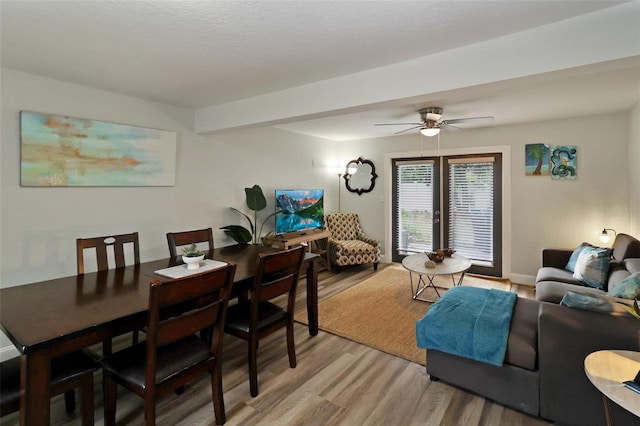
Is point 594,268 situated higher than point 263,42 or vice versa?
point 263,42

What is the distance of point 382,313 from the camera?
3.65m

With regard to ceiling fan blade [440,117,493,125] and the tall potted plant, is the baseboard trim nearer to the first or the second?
ceiling fan blade [440,117,493,125]

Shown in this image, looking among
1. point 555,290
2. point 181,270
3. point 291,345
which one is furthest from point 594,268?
point 181,270

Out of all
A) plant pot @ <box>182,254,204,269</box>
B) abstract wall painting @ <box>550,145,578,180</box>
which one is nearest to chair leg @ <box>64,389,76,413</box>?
plant pot @ <box>182,254,204,269</box>

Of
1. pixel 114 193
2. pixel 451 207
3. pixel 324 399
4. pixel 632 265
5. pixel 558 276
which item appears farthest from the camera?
pixel 451 207

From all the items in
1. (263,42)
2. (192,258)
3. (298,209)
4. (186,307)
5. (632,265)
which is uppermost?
(263,42)

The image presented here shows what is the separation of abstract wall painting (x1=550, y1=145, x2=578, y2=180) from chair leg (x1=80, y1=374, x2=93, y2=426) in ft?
18.2

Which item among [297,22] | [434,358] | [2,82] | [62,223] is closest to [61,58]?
[2,82]

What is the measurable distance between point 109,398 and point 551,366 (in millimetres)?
2605

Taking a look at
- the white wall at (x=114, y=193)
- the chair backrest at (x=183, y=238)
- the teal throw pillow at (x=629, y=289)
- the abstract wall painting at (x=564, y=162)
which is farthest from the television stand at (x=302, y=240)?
the abstract wall painting at (x=564, y=162)

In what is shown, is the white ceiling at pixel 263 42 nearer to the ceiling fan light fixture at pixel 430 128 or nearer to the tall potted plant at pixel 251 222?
the ceiling fan light fixture at pixel 430 128

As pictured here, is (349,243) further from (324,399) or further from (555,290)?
(324,399)

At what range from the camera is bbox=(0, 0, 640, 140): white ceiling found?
5.52 ft

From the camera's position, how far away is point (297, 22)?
5.94ft
